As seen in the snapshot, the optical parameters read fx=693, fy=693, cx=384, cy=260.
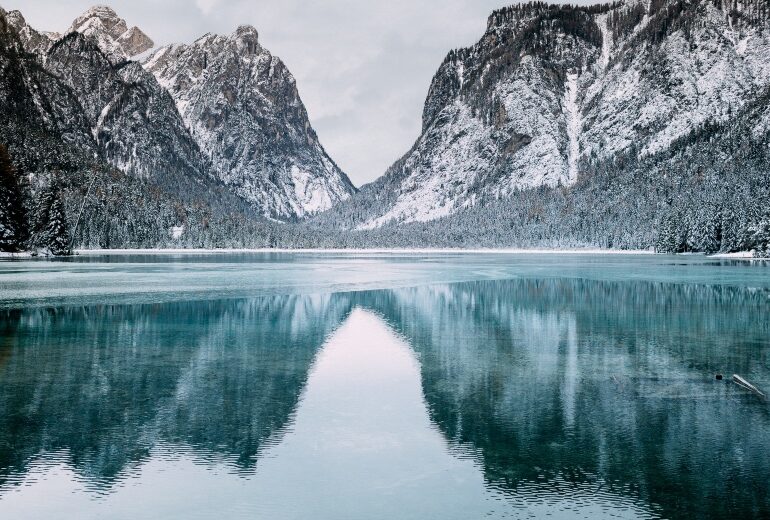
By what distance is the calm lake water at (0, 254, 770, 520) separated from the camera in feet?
36.1

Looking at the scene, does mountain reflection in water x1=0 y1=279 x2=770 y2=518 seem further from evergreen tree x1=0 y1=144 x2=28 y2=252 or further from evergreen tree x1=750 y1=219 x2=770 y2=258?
evergreen tree x1=750 y1=219 x2=770 y2=258

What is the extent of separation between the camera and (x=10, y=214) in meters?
93.2

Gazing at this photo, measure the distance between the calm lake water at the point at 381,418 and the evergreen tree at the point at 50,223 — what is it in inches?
3156

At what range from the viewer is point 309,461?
12.8 metres

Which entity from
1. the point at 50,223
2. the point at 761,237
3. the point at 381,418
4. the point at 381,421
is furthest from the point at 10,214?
the point at 761,237

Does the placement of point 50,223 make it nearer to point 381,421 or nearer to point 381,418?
point 381,418

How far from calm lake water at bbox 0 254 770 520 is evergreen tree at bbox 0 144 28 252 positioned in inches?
2636

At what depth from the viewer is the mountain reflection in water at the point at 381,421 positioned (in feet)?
36.1

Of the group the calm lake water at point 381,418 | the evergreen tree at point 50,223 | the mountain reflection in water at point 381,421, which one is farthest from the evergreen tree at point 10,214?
the mountain reflection in water at point 381,421

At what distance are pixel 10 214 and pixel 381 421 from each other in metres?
92.9

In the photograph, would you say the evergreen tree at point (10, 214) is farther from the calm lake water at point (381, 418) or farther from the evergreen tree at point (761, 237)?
the evergreen tree at point (761, 237)

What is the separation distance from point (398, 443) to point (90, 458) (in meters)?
5.83

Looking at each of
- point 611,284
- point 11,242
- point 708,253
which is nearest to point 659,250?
point 708,253

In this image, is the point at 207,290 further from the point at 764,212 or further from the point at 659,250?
the point at 659,250
